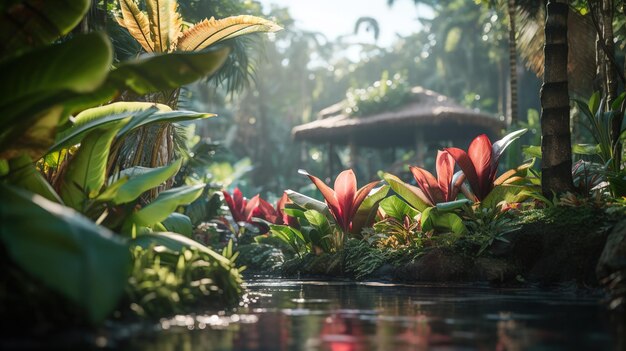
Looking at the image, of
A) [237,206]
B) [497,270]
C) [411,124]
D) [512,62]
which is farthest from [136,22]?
[411,124]

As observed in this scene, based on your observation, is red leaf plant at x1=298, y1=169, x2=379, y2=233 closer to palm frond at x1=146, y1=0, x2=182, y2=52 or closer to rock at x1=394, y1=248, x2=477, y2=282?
rock at x1=394, y1=248, x2=477, y2=282

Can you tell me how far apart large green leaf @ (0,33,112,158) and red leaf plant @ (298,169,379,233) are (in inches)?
210

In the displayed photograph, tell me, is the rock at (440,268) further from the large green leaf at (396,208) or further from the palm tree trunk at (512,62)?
the palm tree trunk at (512,62)

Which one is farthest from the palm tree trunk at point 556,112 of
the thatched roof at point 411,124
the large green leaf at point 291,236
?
the thatched roof at point 411,124

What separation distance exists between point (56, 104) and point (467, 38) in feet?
116

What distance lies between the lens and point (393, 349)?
3.32 m

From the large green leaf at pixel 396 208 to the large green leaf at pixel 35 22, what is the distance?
5.43 meters

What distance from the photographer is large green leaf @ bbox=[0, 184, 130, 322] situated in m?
3.22

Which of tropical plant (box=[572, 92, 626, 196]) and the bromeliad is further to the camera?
the bromeliad

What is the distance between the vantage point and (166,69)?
4.61 m

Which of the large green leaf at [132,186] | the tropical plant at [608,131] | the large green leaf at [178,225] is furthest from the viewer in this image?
the tropical plant at [608,131]

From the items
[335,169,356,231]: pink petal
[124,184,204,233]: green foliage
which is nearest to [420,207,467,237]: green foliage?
[335,169,356,231]: pink petal

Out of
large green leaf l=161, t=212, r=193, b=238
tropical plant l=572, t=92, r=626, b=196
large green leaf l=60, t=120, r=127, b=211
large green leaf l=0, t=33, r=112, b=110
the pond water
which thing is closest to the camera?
the pond water

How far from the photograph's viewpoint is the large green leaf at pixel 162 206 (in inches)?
213
